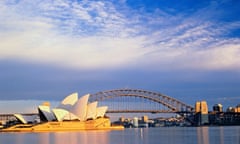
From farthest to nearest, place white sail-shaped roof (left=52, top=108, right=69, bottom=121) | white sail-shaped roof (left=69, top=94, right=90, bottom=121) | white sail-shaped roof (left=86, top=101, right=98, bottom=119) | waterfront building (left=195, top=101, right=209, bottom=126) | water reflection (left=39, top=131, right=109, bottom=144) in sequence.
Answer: waterfront building (left=195, top=101, right=209, bottom=126)
white sail-shaped roof (left=86, top=101, right=98, bottom=119)
white sail-shaped roof (left=52, top=108, right=69, bottom=121)
white sail-shaped roof (left=69, top=94, right=90, bottom=121)
water reflection (left=39, top=131, right=109, bottom=144)

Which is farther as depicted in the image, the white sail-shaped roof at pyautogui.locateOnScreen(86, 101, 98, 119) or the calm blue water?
the white sail-shaped roof at pyautogui.locateOnScreen(86, 101, 98, 119)

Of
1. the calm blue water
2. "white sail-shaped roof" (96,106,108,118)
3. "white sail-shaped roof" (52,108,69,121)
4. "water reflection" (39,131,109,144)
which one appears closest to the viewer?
the calm blue water

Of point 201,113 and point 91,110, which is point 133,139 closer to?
point 91,110

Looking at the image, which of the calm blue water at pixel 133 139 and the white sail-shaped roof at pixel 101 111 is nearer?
the calm blue water at pixel 133 139

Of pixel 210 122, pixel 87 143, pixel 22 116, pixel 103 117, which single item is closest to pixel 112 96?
pixel 103 117

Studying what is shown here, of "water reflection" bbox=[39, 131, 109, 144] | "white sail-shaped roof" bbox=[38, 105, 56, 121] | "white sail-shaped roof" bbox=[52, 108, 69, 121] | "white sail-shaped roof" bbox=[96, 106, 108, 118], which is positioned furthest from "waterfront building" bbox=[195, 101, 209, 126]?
"water reflection" bbox=[39, 131, 109, 144]

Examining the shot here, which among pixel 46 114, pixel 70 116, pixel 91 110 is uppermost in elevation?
pixel 91 110

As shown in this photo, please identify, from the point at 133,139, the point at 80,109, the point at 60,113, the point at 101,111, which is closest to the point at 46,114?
the point at 60,113

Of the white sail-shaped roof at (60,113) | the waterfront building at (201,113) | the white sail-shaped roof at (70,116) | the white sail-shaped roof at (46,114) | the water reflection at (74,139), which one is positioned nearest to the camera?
the water reflection at (74,139)

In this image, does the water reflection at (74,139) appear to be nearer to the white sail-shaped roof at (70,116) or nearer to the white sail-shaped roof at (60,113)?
the white sail-shaped roof at (60,113)

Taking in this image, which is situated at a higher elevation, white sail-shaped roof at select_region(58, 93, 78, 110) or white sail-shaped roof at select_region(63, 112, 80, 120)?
white sail-shaped roof at select_region(58, 93, 78, 110)

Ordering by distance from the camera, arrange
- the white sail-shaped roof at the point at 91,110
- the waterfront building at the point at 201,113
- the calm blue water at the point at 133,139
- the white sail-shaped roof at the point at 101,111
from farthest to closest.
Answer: the waterfront building at the point at 201,113, the white sail-shaped roof at the point at 101,111, the white sail-shaped roof at the point at 91,110, the calm blue water at the point at 133,139

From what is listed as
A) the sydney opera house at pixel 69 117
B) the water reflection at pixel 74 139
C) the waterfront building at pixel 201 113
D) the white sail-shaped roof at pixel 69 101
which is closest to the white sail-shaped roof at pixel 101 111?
the sydney opera house at pixel 69 117

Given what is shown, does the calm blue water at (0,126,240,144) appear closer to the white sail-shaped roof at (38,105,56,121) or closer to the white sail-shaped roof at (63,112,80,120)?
the white sail-shaped roof at (63,112,80,120)
